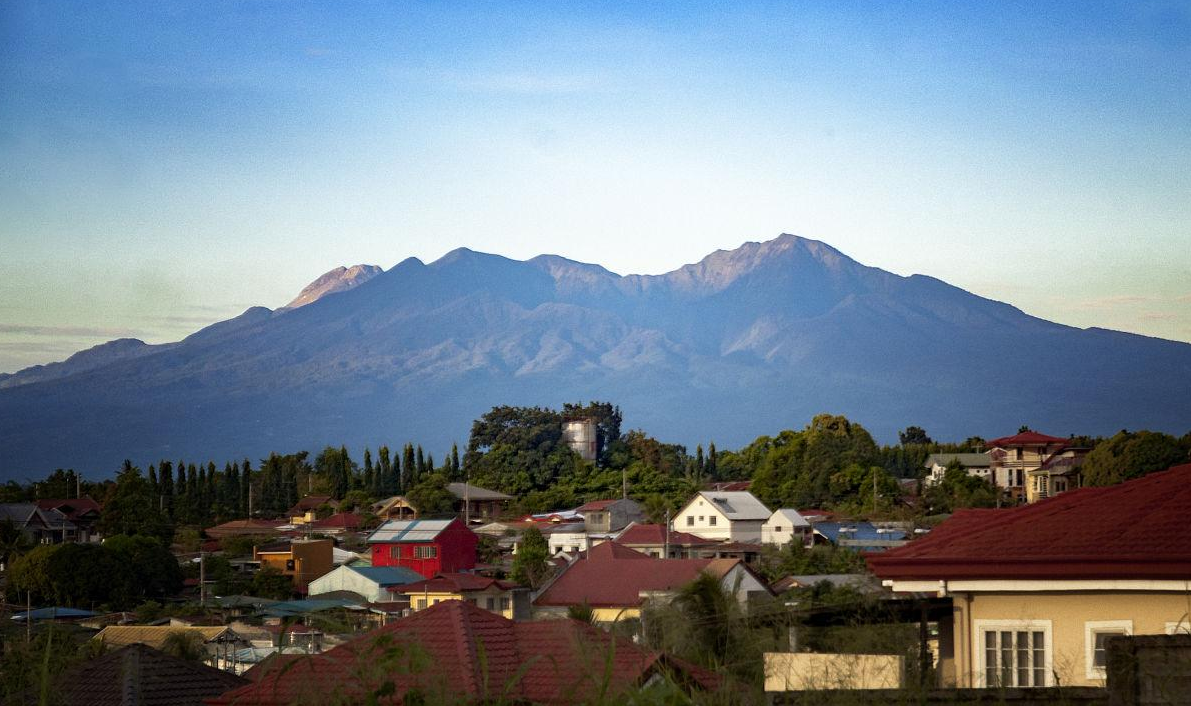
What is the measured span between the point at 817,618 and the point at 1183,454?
38533 millimetres

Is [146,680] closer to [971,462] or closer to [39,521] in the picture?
[39,521]

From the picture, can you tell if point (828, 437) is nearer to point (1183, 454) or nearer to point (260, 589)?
point (1183, 454)

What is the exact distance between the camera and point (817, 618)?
300 inches

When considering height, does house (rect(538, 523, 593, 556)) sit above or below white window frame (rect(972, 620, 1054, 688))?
below

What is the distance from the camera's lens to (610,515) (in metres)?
55.8

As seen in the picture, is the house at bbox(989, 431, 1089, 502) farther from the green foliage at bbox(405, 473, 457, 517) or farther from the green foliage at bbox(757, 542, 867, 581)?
the green foliage at bbox(405, 473, 457, 517)

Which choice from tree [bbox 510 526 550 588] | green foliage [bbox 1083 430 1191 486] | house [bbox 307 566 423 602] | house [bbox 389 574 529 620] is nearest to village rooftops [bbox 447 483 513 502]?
tree [bbox 510 526 550 588]

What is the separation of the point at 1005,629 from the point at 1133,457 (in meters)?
41.9

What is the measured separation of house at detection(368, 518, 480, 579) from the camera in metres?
45.9

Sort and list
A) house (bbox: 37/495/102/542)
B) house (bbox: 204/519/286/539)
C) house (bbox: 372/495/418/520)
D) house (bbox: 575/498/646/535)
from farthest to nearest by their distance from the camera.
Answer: house (bbox: 372/495/418/520)
house (bbox: 37/495/102/542)
house (bbox: 575/498/646/535)
house (bbox: 204/519/286/539)

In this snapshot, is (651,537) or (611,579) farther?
(651,537)

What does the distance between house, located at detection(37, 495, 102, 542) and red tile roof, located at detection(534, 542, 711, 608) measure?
1199 inches

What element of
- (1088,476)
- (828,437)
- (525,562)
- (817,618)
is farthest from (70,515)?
(817,618)

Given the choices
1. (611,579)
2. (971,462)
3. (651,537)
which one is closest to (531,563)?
(651,537)
